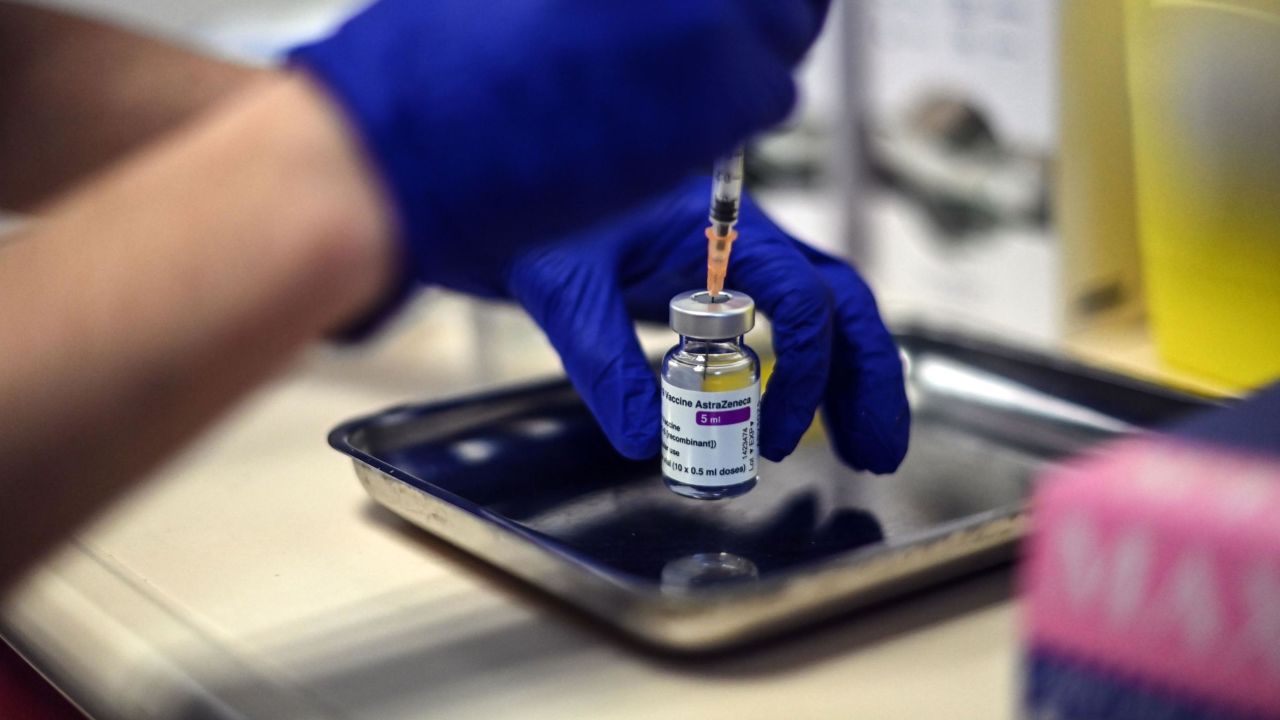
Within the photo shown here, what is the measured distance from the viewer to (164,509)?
2.67 ft

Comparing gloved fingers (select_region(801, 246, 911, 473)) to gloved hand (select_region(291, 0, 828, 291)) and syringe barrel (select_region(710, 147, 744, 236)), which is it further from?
gloved hand (select_region(291, 0, 828, 291))

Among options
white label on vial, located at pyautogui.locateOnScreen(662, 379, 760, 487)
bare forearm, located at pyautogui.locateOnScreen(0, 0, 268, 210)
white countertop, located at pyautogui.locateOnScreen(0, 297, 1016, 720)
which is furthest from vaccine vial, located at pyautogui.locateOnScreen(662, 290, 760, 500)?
bare forearm, located at pyautogui.locateOnScreen(0, 0, 268, 210)

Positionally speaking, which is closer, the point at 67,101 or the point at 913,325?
the point at 67,101

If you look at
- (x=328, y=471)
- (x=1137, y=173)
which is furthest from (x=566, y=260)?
(x=1137, y=173)

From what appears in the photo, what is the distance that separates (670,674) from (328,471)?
1.14ft

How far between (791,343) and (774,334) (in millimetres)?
16

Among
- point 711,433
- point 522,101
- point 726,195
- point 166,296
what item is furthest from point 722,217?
point 166,296

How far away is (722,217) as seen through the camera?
2.39 ft

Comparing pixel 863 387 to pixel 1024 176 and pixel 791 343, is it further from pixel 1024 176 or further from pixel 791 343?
pixel 1024 176

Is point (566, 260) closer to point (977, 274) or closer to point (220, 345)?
point (220, 345)

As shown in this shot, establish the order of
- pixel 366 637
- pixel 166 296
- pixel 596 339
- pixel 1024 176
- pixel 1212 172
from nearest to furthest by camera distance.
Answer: pixel 166 296 → pixel 366 637 → pixel 596 339 → pixel 1212 172 → pixel 1024 176

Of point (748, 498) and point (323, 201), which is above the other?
point (323, 201)

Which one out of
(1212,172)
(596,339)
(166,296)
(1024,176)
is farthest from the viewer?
(1024,176)

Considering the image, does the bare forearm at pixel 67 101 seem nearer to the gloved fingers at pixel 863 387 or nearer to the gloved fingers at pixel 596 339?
the gloved fingers at pixel 596 339
